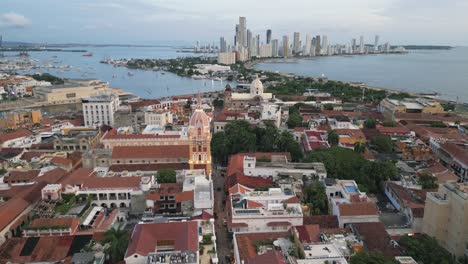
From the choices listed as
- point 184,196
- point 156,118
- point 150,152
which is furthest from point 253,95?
point 184,196

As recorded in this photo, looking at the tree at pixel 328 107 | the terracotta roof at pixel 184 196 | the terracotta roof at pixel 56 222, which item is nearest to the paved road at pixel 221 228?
the terracotta roof at pixel 184 196

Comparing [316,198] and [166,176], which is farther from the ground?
[166,176]

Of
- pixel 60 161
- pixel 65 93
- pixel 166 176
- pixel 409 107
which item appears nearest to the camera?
pixel 166 176

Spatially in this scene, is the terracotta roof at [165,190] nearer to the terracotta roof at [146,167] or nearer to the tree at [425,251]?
the terracotta roof at [146,167]

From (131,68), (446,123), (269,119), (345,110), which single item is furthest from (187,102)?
(131,68)

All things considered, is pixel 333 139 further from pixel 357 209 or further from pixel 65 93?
pixel 65 93
